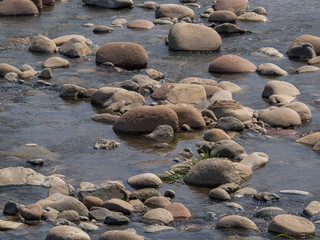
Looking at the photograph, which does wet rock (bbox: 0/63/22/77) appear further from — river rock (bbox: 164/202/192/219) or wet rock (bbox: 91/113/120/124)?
river rock (bbox: 164/202/192/219)

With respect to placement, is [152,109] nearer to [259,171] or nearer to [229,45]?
[259,171]

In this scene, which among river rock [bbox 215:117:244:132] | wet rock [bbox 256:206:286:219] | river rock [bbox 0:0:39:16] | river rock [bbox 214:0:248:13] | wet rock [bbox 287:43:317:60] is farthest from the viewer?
river rock [bbox 214:0:248:13]

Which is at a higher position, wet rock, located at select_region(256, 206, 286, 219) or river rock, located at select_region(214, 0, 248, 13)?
wet rock, located at select_region(256, 206, 286, 219)

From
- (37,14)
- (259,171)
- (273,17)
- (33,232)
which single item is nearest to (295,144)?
(259,171)

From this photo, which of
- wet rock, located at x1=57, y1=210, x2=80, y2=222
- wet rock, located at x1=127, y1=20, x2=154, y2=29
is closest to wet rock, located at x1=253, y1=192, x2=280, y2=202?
wet rock, located at x1=57, y1=210, x2=80, y2=222

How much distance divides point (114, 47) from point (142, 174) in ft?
20.9

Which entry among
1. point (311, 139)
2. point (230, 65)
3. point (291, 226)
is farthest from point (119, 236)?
point (230, 65)

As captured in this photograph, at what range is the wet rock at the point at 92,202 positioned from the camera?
8.07m

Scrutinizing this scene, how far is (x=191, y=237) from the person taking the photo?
731 cm

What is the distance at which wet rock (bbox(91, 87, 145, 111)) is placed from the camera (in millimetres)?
12211

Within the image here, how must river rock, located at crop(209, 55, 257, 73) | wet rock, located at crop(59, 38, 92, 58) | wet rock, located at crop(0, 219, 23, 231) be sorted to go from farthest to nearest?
wet rock, located at crop(59, 38, 92, 58) → river rock, located at crop(209, 55, 257, 73) → wet rock, located at crop(0, 219, 23, 231)

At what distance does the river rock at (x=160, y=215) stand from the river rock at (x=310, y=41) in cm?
914

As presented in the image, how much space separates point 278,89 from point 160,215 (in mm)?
5815

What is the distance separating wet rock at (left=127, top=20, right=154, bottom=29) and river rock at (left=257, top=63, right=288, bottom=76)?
4.65 m
